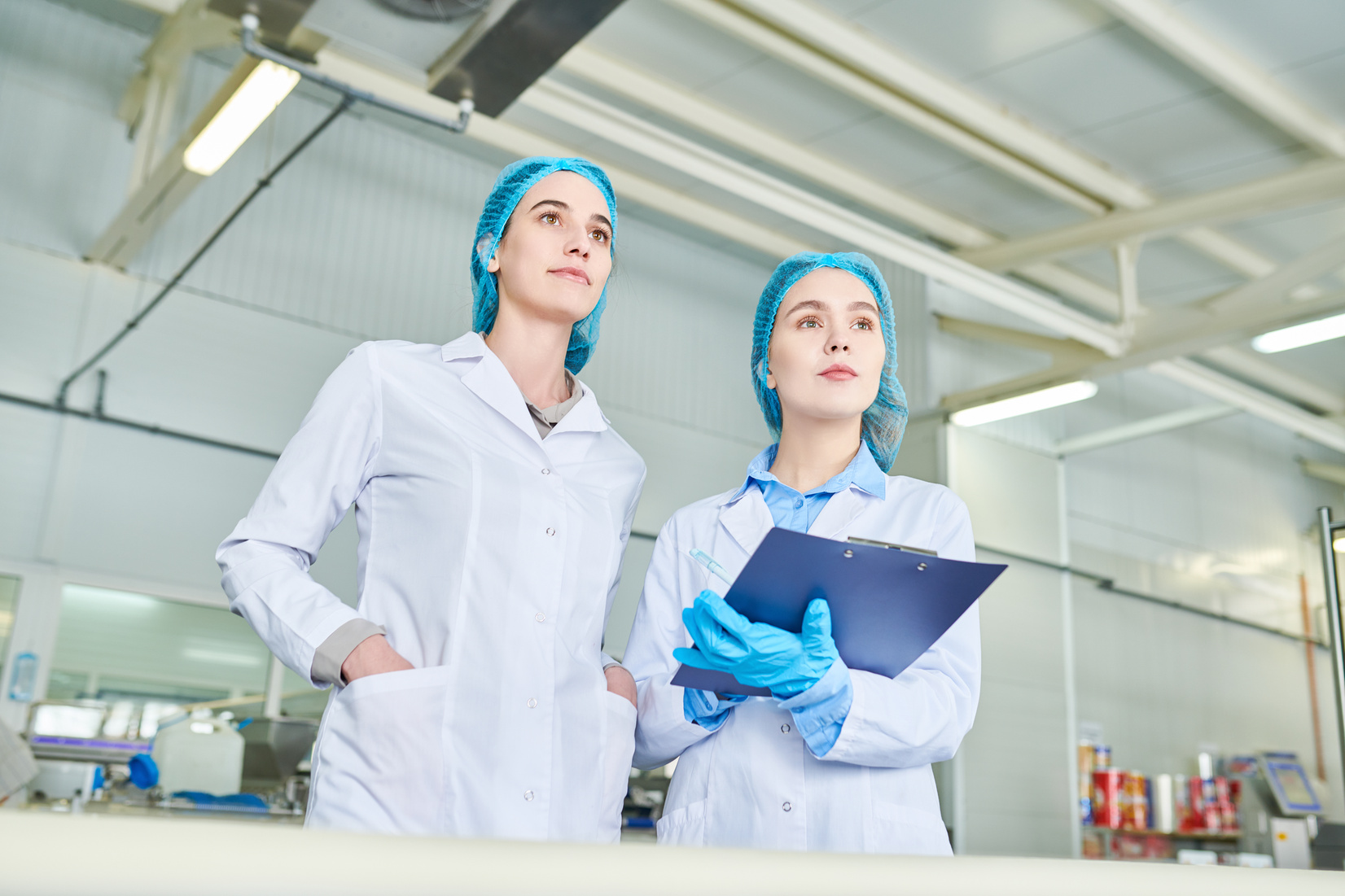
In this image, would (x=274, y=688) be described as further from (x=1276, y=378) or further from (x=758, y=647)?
(x=1276, y=378)

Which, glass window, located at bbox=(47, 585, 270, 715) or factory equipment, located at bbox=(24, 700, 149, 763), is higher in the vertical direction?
glass window, located at bbox=(47, 585, 270, 715)

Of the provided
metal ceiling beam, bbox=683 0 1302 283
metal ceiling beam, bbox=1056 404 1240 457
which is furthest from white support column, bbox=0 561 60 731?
metal ceiling beam, bbox=1056 404 1240 457

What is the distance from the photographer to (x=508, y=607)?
4.34 ft

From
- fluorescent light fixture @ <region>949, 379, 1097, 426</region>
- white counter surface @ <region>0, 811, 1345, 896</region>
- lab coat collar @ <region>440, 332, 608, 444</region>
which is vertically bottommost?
white counter surface @ <region>0, 811, 1345, 896</region>

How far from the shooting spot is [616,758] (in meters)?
1.39

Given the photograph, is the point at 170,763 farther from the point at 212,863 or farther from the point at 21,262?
the point at 212,863

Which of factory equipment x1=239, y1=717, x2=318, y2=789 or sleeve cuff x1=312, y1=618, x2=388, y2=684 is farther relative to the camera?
factory equipment x1=239, y1=717, x2=318, y2=789

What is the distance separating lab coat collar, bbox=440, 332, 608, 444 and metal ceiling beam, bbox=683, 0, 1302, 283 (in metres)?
4.06

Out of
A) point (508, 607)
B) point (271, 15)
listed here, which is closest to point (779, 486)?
point (508, 607)

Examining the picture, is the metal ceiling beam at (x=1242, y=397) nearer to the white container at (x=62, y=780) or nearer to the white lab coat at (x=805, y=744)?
the white lab coat at (x=805, y=744)

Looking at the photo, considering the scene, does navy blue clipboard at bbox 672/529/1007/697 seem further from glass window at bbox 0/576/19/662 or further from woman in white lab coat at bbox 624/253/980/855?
glass window at bbox 0/576/19/662

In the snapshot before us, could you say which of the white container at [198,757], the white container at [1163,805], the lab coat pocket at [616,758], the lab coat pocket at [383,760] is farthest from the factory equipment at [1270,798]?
the lab coat pocket at [383,760]

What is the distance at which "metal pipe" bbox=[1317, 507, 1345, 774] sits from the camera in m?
3.13

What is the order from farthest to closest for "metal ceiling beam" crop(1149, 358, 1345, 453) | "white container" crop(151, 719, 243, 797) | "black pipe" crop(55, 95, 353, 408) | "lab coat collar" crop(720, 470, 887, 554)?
"metal ceiling beam" crop(1149, 358, 1345, 453)
"black pipe" crop(55, 95, 353, 408)
"white container" crop(151, 719, 243, 797)
"lab coat collar" crop(720, 470, 887, 554)
